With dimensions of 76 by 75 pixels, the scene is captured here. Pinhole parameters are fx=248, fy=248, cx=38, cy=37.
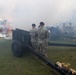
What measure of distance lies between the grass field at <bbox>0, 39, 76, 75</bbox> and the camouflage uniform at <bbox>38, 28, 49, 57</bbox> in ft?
1.68

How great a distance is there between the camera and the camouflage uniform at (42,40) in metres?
11.9

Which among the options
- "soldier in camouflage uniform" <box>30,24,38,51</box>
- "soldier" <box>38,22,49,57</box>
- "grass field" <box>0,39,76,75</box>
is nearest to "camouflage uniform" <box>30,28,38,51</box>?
"soldier in camouflage uniform" <box>30,24,38,51</box>

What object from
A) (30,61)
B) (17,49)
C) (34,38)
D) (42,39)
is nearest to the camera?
(42,39)

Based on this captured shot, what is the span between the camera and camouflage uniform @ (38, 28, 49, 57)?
38.9 ft

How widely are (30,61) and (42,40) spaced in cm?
120

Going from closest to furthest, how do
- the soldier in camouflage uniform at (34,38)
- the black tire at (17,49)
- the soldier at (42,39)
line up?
1. the soldier at (42,39)
2. the soldier in camouflage uniform at (34,38)
3. the black tire at (17,49)

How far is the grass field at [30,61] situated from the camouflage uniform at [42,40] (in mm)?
512

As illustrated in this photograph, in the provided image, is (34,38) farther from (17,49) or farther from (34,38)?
(17,49)

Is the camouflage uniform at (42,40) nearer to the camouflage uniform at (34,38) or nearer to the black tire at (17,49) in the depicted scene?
the camouflage uniform at (34,38)

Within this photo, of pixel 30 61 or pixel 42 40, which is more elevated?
pixel 42 40

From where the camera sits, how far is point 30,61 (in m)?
12.2

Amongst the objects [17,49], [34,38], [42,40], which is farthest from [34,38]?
[17,49]

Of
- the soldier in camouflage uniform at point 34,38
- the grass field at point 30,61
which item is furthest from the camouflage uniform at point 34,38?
the grass field at point 30,61

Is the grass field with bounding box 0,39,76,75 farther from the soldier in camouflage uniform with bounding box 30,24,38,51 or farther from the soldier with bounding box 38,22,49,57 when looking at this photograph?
the soldier in camouflage uniform with bounding box 30,24,38,51
